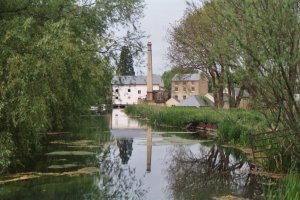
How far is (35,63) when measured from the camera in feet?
37.8

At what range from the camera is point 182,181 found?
46.1 ft

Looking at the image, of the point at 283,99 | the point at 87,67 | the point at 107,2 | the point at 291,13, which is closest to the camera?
the point at 291,13

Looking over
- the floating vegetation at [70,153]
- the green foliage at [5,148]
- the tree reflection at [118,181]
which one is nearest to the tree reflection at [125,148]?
the tree reflection at [118,181]

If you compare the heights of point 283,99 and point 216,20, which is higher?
point 216,20

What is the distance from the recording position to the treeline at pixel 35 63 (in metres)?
11.4

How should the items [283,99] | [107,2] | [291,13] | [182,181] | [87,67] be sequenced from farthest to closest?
[107,2], [87,67], [182,181], [283,99], [291,13]

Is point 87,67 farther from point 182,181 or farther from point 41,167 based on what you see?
point 182,181

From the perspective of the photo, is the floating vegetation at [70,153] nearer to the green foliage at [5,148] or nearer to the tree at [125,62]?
the tree at [125,62]

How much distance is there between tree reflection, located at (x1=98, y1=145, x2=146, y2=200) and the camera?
12023mm

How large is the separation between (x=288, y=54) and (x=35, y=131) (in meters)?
7.47

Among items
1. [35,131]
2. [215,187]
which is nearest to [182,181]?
[215,187]

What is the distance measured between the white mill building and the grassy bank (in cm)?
410

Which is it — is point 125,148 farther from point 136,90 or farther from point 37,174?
point 136,90

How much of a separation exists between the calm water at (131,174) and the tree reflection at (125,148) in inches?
1.7
